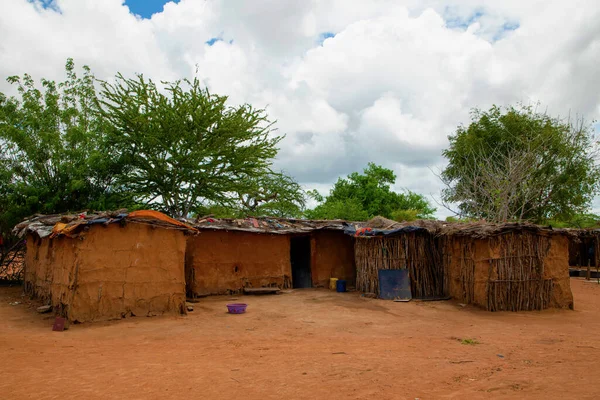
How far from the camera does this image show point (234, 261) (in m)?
14.3

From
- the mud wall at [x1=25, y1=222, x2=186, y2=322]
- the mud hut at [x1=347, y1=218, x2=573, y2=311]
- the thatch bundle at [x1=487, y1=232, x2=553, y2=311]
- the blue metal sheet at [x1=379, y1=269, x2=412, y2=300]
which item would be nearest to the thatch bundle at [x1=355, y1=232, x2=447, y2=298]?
the mud hut at [x1=347, y1=218, x2=573, y2=311]

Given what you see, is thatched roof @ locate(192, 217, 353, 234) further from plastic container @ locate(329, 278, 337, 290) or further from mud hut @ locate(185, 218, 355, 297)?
plastic container @ locate(329, 278, 337, 290)

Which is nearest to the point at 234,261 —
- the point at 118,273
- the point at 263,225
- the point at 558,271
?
the point at 263,225

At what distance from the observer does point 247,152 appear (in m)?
18.0

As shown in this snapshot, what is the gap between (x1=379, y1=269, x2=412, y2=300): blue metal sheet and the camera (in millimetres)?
12547

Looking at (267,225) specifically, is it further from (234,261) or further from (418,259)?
(418,259)

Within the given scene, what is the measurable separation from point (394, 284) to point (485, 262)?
8.90ft

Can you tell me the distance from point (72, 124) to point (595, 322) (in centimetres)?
1797

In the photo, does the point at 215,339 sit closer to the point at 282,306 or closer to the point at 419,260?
the point at 282,306

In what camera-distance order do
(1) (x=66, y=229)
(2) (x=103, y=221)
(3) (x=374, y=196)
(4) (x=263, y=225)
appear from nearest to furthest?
(1) (x=66, y=229), (2) (x=103, y=221), (4) (x=263, y=225), (3) (x=374, y=196)

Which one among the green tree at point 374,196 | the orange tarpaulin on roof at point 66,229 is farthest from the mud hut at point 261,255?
the green tree at point 374,196

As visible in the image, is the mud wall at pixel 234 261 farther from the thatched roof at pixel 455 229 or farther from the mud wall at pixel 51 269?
the mud wall at pixel 51 269

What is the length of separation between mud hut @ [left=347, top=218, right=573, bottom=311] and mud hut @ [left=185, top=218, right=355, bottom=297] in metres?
3.12

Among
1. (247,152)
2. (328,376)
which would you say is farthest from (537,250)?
(247,152)
